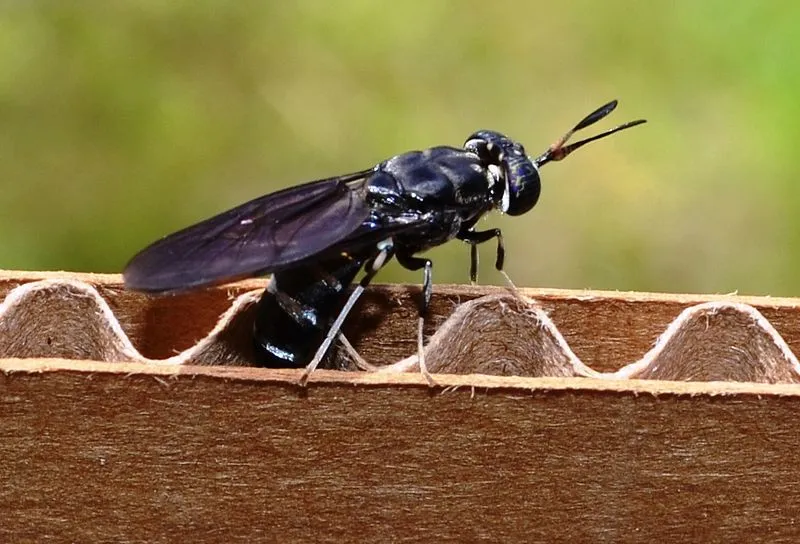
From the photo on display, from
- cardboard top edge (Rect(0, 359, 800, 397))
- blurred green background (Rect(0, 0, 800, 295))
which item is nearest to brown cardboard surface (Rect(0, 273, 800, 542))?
cardboard top edge (Rect(0, 359, 800, 397))

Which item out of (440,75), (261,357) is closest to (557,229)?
(440,75)

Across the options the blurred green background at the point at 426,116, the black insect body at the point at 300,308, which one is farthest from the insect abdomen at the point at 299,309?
the blurred green background at the point at 426,116

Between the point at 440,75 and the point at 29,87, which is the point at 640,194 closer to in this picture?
the point at 440,75

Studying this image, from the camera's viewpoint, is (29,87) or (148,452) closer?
(148,452)

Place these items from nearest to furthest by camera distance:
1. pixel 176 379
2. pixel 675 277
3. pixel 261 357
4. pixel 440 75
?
pixel 176 379, pixel 261 357, pixel 675 277, pixel 440 75

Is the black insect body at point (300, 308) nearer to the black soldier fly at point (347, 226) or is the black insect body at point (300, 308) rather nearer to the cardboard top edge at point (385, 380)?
the black soldier fly at point (347, 226)

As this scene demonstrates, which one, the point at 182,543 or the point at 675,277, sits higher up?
the point at 675,277
